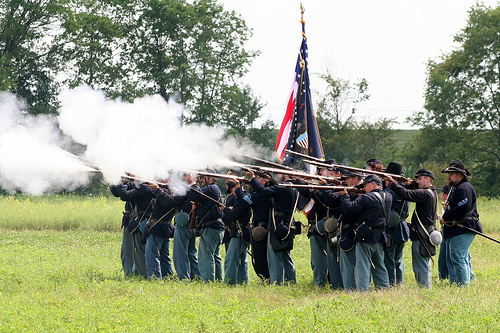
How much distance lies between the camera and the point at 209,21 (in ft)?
132

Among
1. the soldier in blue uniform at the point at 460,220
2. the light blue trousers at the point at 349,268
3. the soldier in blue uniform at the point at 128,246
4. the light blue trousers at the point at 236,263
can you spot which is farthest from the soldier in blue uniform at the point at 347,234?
the soldier in blue uniform at the point at 128,246

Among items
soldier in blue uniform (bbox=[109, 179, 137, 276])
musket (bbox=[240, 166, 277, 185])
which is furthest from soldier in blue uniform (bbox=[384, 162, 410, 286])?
soldier in blue uniform (bbox=[109, 179, 137, 276])

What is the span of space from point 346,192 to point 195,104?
29695 mm

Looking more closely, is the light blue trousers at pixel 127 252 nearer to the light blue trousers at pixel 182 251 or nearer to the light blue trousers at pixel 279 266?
the light blue trousers at pixel 182 251

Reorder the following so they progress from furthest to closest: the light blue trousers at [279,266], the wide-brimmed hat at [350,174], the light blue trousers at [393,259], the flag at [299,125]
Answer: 1. the flag at [299,125]
2. the light blue trousers at [279,266]
3. the light blue trousers at [393,259]
4. the wide-brimmed hat at [350,174]

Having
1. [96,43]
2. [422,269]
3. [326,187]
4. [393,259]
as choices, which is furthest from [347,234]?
[96,43]

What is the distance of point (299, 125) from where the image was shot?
1323 centimetres

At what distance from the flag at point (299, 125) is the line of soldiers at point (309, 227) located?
1956mm

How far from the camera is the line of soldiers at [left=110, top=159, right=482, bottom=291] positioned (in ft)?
30.6

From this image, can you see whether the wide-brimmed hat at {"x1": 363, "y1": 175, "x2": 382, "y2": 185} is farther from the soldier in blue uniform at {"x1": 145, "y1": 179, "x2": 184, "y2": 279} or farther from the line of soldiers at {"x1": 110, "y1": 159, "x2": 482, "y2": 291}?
the soldier in blue uniform at {"x1": 145, "y1": 179, "x2": 184, "y2": 279}

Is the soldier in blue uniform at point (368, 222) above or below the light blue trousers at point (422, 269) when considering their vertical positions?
above

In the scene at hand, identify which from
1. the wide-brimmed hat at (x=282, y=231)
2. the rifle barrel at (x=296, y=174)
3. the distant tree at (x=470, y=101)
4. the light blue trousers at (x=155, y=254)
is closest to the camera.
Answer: the rifle barrel at (x=296, y=174)

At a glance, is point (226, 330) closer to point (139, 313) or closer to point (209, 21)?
point (139, 313)

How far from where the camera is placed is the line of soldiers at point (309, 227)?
30.6ft
